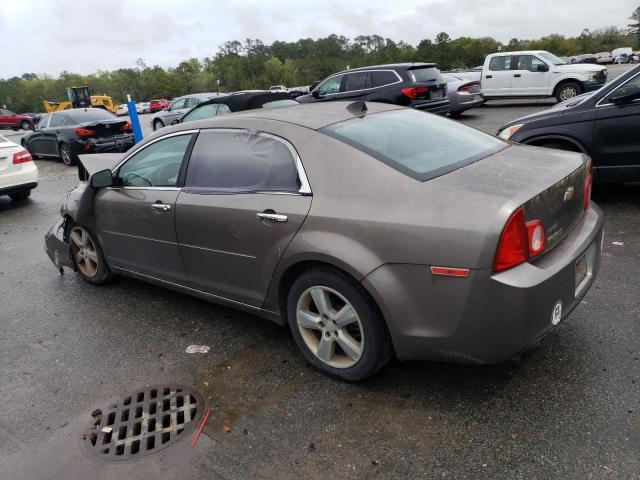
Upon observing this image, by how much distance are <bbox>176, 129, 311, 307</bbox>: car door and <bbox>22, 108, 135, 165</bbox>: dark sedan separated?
1049 centimetres

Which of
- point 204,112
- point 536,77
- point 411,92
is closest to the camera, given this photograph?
point 204,112

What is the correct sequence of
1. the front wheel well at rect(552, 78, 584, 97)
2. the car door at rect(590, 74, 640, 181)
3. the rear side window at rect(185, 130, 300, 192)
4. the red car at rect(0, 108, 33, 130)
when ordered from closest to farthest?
the rear side window at rect(185, 130, 300, 192) < the car door at rect(590, 74, 640, 181) < the front wheel well at rect(552, 78, 584, 97) < the red car at rect(0, 108, 33, 130)

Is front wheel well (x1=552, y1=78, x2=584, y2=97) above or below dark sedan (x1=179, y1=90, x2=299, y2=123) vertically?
below

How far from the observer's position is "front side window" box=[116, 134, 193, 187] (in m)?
3.82

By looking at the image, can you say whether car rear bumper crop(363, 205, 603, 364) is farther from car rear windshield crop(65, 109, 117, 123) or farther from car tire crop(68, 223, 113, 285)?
car rear windshield crop(65, 109, 117, 123)

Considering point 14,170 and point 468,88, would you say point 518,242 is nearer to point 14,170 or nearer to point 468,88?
point 14,170

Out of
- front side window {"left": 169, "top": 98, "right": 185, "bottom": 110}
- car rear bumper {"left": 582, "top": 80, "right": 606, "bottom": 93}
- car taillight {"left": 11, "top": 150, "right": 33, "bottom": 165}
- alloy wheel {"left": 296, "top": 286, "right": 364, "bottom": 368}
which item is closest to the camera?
alloy wheel {"left": 296, "top": 286, "right": 364, "bottom": 368}

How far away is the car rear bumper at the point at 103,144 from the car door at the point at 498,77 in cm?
1204

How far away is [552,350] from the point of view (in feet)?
10.3

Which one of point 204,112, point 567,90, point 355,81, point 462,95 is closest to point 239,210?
point 204,112

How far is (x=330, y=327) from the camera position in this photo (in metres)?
2.96

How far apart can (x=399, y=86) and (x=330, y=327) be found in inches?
406

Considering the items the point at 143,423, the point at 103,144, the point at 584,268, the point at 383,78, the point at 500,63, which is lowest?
the point at 143,423

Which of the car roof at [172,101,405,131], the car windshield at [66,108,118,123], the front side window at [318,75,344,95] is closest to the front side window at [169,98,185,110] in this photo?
the car windshield at [66,108,118,123]
